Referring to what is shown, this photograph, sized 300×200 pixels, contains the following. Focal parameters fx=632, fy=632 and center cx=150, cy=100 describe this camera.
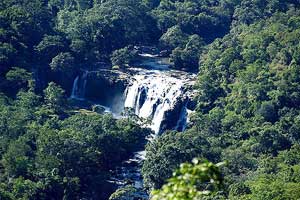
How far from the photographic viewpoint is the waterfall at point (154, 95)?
1667 inches

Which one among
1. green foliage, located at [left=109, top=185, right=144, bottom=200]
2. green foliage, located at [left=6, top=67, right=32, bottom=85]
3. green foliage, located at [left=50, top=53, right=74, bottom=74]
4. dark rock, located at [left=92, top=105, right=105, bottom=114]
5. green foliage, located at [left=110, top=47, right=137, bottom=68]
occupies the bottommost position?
green foliage, located at [left=109, top=185, right=144, bottom=200]

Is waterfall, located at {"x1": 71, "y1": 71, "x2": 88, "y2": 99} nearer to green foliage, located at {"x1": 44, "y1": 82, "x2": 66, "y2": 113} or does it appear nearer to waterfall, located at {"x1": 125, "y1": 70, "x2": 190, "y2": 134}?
waterfall, located at {"x1": 125, "y1": 70, "x2": 190, "y2": 134}

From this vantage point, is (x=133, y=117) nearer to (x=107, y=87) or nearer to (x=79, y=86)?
(x=107, y=87)

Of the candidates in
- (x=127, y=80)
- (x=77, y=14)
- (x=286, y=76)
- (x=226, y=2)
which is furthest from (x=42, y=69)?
(x=226, y=2)

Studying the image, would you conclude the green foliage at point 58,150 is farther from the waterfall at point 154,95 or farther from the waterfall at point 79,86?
the waterfall at point 79,86

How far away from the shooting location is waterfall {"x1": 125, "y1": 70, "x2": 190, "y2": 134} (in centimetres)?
4234

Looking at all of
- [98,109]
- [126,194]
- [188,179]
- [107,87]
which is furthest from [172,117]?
[188,179]

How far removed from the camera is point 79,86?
4669cm

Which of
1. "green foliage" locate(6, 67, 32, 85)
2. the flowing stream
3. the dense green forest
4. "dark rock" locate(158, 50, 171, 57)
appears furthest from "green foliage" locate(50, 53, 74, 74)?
"dark rock" locate(158, 50, 171, 57)

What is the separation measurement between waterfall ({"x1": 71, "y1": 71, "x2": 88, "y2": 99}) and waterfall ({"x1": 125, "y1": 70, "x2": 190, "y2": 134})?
3.65 meters

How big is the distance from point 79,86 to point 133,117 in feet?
27.3

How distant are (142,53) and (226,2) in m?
13.7

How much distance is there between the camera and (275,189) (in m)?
26.2

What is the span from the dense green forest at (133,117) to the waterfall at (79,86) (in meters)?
0.53
